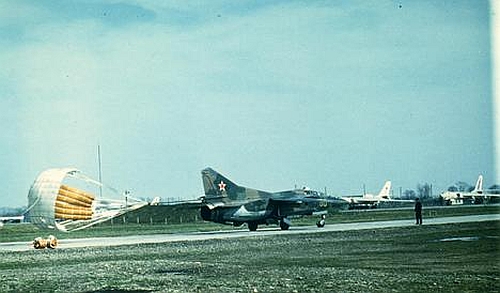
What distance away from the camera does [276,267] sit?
17547mm

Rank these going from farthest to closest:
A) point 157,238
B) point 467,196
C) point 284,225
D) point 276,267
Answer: point 467,196
point 284,225
point 157,238
point 276,267

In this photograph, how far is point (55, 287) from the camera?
14891 millimetres

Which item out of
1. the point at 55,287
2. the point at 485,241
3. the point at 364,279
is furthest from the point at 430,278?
the point at 485,241

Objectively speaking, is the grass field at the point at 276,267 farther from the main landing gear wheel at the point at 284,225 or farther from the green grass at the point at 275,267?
the main landing gear wheel at the point at 284,225

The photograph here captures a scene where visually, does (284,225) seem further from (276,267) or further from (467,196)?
(467,196)

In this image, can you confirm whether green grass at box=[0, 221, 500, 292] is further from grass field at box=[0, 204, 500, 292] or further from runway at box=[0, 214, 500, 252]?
runway at box=[0, 214, 500, 252]

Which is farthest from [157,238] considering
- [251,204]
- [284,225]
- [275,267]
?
[275,267]

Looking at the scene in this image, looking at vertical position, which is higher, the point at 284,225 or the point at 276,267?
the point at 276,267

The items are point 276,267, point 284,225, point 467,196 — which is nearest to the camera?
point 276,267

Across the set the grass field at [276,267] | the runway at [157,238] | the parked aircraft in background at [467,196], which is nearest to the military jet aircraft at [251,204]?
the runway at [157,238]

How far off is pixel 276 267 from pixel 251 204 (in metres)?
23.7

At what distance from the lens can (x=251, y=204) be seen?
41250 mm

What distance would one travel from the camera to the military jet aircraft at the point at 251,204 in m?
40.9

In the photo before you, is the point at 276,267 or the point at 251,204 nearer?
the point at 276,267
